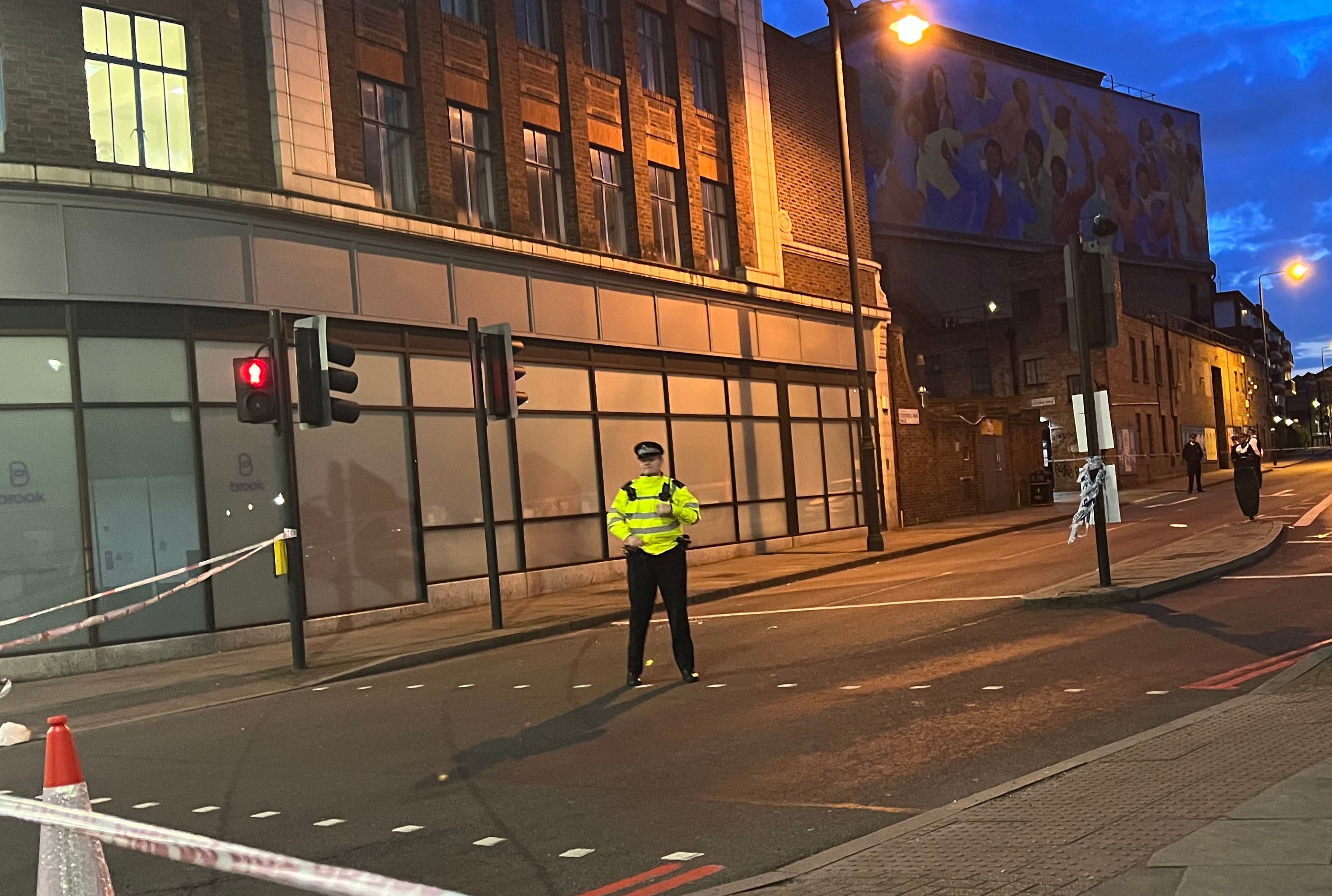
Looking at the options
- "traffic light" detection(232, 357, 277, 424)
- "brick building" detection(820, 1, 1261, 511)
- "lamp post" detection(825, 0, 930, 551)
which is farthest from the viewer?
"brick building" detection(820, 1, 1261, 511)

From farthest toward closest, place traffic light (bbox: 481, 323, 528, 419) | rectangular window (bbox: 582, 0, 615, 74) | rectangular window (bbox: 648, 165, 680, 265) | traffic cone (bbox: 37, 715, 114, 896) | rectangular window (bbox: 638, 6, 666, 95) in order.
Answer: rectangular window (bbox: 638, 6, 666, 95) < rectangular window (bbox: 648, 165, 680, 265) < rectangular window (bbox: 582, 0, 615, 74) < traffic light (bbox: 481, 323, 528, 419) < traffic cone (bbox: 37, 715, 114, 896)

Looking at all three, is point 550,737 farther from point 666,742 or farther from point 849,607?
point 849,607

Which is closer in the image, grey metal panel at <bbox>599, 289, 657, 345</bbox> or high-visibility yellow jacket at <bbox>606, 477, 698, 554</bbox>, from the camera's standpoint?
high-visibility yellow jacket at <bbox>606, 477, 698, 554</bbox>

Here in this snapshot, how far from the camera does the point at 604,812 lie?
6.34 m

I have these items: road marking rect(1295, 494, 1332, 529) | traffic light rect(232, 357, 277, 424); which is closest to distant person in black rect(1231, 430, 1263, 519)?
road marking rect(1295, 494, 1332, 529)

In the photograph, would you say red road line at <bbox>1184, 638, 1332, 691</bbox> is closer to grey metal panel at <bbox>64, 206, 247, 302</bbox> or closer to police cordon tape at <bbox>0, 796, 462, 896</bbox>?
police cordon tape at <bbox>0, 796, 462, 896</bbox>

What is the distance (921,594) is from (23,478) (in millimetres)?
10784

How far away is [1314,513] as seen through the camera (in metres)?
24.6

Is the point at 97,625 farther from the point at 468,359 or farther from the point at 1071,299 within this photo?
the point at 1071,299

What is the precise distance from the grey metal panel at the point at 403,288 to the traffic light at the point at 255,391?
193 inches

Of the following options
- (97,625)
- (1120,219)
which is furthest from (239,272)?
(1120,219)

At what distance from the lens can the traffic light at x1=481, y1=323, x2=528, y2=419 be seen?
16.1m

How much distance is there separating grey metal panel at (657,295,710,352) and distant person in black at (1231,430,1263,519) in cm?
1022

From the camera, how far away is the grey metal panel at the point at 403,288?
18.2 m
